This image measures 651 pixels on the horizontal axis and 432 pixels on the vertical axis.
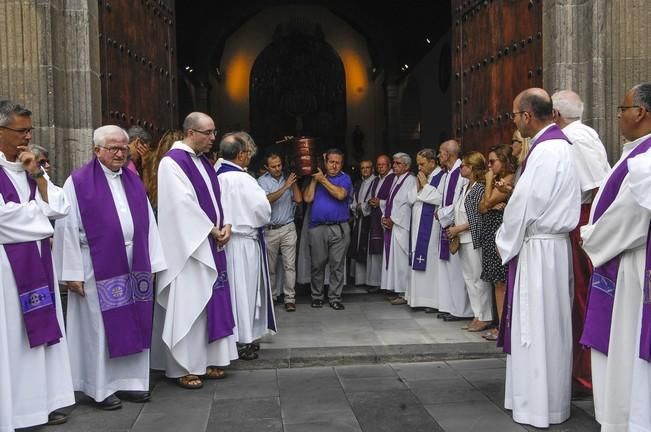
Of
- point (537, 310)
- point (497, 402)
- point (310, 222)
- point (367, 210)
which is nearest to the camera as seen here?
point (537, 310)

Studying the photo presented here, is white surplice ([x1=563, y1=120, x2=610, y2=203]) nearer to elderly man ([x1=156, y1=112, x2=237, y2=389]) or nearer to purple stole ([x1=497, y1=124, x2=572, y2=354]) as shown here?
purple stole ([x1=497, y1=124, x2=572, y2=354])

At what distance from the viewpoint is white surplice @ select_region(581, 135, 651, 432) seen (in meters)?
3.61

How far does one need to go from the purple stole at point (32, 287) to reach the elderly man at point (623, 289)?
9.51ft

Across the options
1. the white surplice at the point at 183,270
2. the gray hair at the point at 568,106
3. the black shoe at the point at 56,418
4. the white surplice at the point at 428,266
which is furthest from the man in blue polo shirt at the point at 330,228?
the black shoe at the point at 56,418

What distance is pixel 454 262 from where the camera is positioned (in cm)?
724

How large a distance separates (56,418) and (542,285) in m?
2.87

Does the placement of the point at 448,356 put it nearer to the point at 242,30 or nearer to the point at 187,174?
the point at 187,174

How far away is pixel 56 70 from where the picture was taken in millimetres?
5789

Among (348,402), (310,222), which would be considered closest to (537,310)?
(348,402)

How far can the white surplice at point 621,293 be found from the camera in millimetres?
3609

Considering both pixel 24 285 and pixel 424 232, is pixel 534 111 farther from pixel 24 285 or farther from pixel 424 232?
pixel 424 232

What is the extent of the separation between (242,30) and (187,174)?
14.4 metres

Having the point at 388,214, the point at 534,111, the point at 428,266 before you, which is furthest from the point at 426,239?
the point at 534,111

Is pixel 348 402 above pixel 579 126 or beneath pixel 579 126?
beneath
